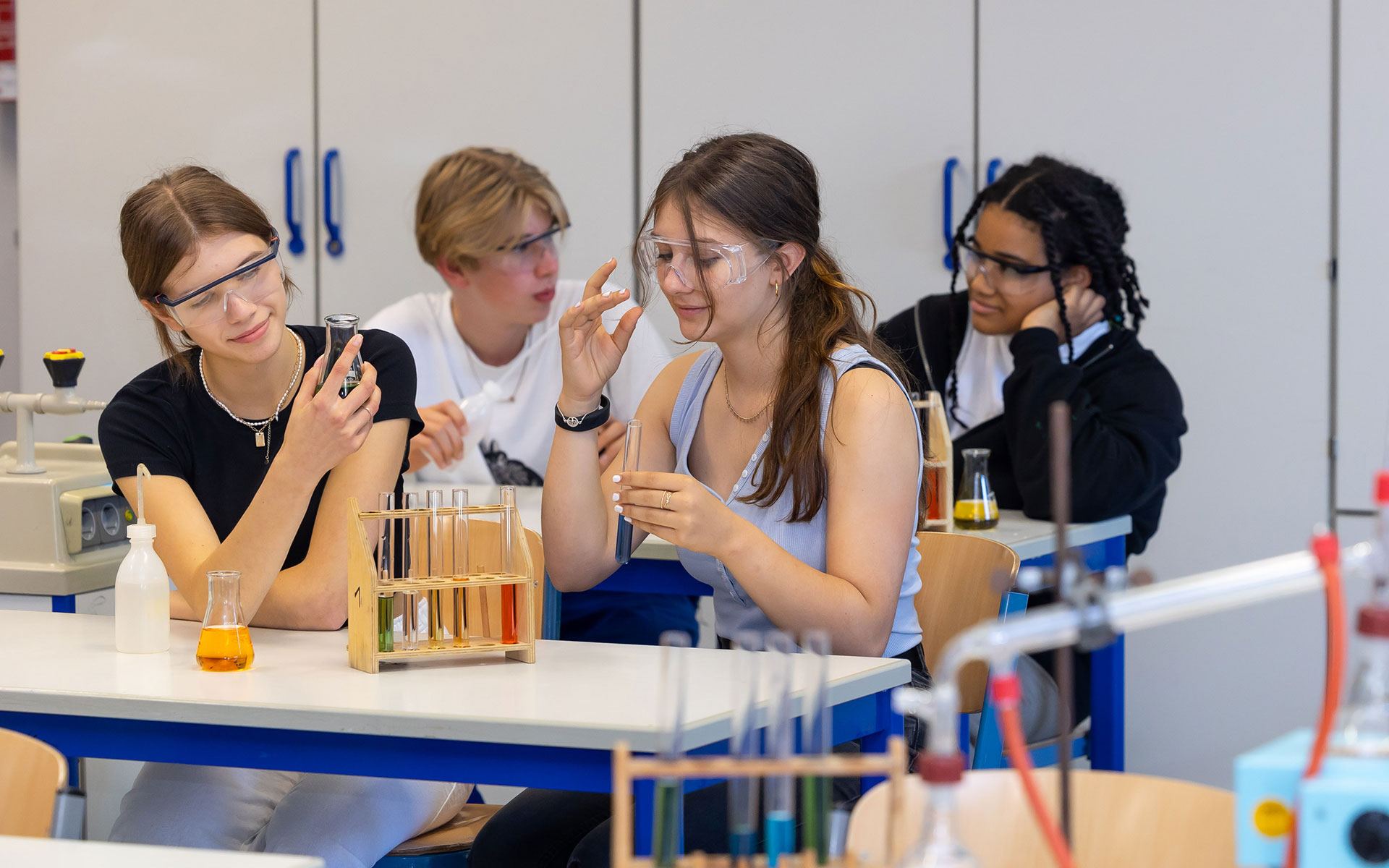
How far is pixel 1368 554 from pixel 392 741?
923 mm

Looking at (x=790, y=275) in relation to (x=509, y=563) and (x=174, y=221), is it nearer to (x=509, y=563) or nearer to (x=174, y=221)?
(x=509, y=563)

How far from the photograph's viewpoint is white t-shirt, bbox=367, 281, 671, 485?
9.87ft

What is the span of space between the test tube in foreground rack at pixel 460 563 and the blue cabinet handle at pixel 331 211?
2.51 metres

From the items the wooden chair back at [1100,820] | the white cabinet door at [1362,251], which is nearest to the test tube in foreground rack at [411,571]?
the wooden chair back at [1100,820]

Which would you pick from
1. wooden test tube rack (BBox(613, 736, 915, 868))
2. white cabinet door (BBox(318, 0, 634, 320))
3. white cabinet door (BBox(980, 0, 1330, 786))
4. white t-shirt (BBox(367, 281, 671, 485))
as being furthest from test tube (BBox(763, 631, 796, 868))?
white cabinet door (BBox(318, 0, 634, 320))

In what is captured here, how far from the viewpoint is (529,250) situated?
9.80 feet

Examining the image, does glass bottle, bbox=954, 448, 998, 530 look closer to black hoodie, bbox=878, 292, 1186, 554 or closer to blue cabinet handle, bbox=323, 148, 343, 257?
black hoodie, bbox=878, 292, 1186, 554

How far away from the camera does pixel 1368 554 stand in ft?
2.57

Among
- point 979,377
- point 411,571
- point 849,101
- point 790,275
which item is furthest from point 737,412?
point 849,101

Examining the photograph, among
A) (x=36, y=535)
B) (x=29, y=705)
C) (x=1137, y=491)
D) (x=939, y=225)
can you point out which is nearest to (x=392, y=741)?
(x=29, y=705)

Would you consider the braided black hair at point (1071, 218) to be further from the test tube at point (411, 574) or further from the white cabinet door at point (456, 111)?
the test tube at point (411, 574)

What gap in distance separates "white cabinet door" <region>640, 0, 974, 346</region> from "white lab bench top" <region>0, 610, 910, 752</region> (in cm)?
215

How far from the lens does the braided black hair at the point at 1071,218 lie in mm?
2830

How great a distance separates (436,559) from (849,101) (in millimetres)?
2336
